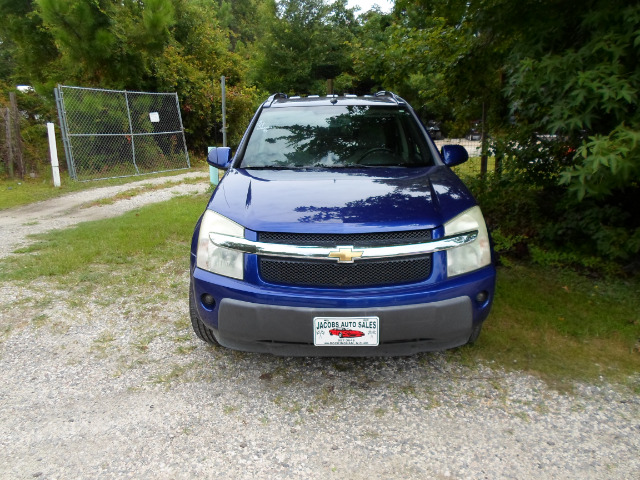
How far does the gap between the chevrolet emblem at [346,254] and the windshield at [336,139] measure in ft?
3.94

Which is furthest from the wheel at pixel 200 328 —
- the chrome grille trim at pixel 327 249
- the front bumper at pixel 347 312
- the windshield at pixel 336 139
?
the windshield at pixel 336 139

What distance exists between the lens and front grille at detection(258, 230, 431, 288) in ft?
8.79

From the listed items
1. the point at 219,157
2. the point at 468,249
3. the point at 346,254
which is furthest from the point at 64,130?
the point at 468,249

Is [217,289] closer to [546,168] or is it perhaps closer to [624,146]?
[624,146]

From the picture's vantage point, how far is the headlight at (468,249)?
8.98ft

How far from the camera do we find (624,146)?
9.93 feet

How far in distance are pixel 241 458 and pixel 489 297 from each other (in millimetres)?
1615

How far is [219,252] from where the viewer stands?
9.17 ft

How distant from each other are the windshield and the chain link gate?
357 inches

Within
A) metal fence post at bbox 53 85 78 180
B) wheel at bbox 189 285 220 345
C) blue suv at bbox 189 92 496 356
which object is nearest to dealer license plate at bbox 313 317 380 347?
blue suv at bbox 189 92 496 356

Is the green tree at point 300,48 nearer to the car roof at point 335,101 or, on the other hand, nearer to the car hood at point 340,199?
the car roof at point 335,101

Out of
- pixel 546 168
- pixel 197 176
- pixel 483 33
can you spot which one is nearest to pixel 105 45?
pixel 197 176

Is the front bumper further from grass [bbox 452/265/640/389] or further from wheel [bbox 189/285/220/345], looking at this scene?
grass [bbox 452/265/640/389]

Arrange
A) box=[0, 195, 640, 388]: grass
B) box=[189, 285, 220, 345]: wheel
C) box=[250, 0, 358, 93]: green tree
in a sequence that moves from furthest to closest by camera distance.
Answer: box=[250, 0, 358, 93]: green tree
box=[0, 195, 640, 388]: grass
box=[189, 285, 220, 345]: wheel
